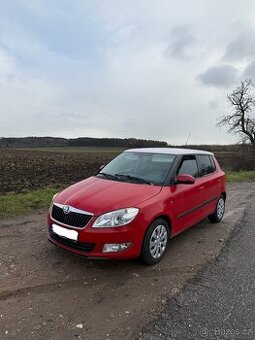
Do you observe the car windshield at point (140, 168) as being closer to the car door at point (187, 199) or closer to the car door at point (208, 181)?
the car door at point (187, 199)

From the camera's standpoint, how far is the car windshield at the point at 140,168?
5.64 meters

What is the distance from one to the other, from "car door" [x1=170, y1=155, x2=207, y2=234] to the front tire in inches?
12.3

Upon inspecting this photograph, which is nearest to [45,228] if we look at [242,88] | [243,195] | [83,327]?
[83,327]

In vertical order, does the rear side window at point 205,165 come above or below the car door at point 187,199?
above

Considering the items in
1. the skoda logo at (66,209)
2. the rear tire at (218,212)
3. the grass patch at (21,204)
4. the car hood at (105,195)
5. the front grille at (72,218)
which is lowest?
the grass patch at (21,204)

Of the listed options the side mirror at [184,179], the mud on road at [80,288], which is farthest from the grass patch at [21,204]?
the side mirror at [184,179]

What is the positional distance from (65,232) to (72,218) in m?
0.22

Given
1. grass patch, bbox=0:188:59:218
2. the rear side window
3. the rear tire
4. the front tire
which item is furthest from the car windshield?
grass patch, bbox=0:188:59:218

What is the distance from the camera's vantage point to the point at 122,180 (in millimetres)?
5633

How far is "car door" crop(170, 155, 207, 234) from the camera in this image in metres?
5.53

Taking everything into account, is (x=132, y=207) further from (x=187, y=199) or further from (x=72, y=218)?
(x=187, y=199)

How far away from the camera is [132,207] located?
4676 mm

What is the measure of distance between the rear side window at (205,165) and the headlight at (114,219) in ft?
8.55

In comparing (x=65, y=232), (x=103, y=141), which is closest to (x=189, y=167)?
(x=65, y=232)
